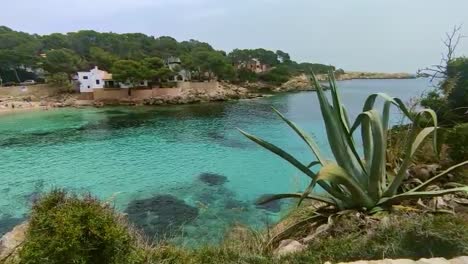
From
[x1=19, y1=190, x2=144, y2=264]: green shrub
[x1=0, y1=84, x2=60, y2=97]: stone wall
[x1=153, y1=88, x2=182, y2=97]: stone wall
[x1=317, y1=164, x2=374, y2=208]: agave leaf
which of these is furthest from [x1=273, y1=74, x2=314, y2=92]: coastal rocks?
[x1=19, y1=190, x2=144, y2=264]: green shrub

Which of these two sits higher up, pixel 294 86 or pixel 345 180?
pixel 345 180

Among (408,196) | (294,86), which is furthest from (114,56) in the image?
(408,196)

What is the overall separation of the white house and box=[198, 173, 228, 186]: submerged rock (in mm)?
35325

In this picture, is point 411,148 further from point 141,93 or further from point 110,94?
point 110,94

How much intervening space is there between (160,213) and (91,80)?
38.7m

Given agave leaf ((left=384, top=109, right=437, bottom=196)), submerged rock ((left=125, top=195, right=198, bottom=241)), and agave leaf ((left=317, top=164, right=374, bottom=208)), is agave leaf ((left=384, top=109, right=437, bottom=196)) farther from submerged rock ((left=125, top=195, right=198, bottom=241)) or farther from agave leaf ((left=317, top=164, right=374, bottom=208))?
submerged rock ((left=125, top=195, right=198, bottom=241))

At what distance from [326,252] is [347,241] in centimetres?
27

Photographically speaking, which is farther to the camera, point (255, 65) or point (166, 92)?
point (255, 65)

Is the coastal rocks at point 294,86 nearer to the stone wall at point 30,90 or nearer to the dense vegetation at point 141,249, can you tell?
the stone wall at point 30,90

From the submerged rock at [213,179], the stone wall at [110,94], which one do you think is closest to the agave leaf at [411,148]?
the submerged rock at [213,179]

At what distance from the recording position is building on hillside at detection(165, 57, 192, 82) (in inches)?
2020

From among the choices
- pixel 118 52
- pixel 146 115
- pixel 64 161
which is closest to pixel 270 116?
pixel 146 115

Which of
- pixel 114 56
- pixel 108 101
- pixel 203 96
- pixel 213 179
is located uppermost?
pixel 114 56

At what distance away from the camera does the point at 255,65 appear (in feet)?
228
